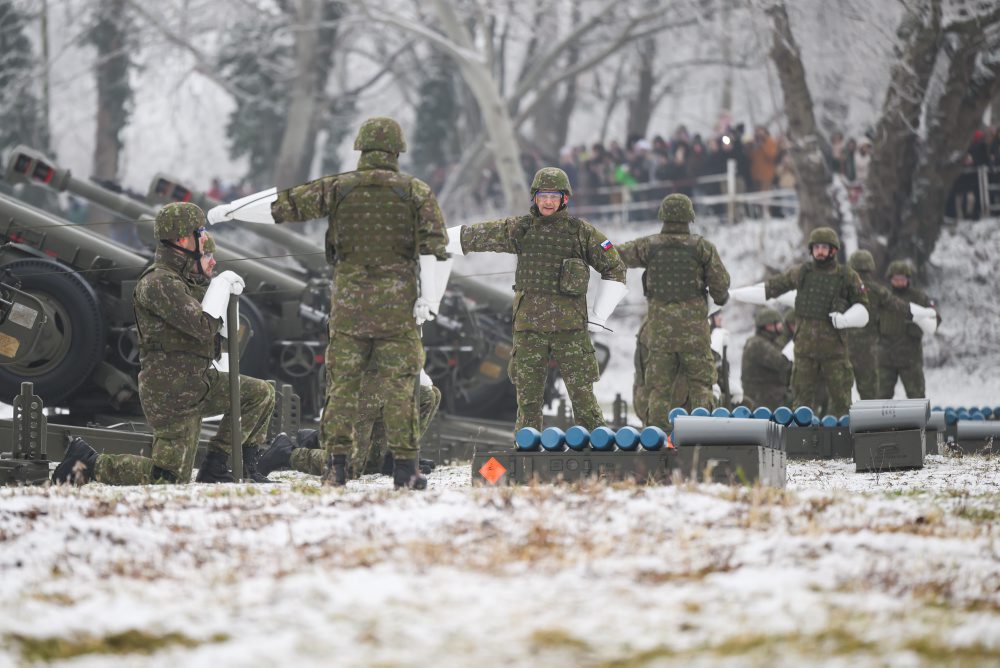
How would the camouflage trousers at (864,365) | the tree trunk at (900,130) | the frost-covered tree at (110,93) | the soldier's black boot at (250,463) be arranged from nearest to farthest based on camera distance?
the soldier's black boot at (250,463) < the camouflage trousers at (864,365) < the tree trunk at (900,130) < the frost-covered tree at (110,93)

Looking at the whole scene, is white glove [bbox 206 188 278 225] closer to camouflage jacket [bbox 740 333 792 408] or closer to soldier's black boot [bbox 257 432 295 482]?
soldier's black boot [bbox 257 432 295 482]

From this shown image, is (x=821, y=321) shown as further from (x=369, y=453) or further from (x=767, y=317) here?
(x=369, y=453)

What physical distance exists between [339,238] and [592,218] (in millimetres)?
25779

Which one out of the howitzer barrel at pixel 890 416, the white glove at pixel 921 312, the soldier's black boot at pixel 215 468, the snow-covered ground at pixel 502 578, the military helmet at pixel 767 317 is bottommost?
the snow-covered ground at pixel 502 578

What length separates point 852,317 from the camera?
14484mm

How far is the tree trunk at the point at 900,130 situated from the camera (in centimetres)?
2394

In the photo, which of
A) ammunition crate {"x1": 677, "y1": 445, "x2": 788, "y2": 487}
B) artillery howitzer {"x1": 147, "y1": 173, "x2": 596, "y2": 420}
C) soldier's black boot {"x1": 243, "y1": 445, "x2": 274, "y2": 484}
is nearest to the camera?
ammunition crate {"x1": 677, "y1": 445, "x2": 788, "y2": 487}

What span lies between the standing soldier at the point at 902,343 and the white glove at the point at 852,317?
4.08 meters

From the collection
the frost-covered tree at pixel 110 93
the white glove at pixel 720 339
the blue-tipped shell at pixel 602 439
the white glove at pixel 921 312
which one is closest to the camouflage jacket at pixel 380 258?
the blue-tipped shell at pixel 602 439

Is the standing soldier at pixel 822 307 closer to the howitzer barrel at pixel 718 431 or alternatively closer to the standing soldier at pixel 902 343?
the standing soldier at pixel 902 343

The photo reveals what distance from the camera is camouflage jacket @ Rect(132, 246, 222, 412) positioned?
32.7 ft

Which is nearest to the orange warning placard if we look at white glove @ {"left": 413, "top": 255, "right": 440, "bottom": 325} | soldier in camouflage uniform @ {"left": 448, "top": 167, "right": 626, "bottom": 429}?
white glove @ {"left": 413, "top": 255, "right": 440, "bottom": 325}

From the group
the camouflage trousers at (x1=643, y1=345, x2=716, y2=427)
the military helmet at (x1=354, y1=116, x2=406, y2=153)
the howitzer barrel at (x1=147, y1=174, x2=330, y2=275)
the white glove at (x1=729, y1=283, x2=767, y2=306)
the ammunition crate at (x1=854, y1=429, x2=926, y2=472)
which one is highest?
the howitzer barrel at (x1=147, y1=174, x2=330, y2=275)

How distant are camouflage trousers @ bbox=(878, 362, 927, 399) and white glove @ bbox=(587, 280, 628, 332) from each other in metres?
8.34
